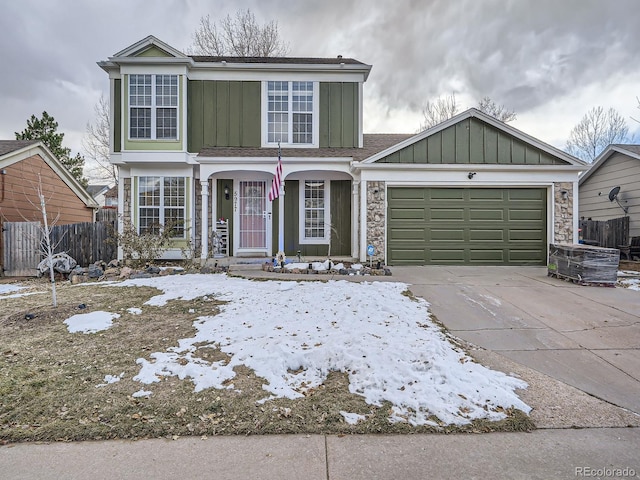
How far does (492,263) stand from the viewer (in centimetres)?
996

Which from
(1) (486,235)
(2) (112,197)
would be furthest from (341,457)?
(2) (112,197)

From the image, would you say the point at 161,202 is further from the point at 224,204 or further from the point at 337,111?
the point at 337,111

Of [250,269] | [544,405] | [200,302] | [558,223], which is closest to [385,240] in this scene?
[250,269]

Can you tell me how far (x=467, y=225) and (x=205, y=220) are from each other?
25.2 ft

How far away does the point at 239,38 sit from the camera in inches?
790

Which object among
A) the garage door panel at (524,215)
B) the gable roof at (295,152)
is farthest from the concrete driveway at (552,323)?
the gable roof at (295,152)

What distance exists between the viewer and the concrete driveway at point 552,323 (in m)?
3.55

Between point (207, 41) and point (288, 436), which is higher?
point (207, 41)

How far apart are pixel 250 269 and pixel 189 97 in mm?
6139

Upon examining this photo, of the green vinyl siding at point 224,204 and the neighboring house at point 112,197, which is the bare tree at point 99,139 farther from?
the green vinyl siding at point 224,204

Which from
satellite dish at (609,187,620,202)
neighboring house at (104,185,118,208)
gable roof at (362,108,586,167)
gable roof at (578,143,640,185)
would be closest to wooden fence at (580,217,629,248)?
satellite dish at (609,187,620,202)

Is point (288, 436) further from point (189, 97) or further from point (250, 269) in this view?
point (189, 97)

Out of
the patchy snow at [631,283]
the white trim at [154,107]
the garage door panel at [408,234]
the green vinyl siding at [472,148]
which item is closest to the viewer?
the patchy snow at [631,283]

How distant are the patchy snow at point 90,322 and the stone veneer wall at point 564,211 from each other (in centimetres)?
1093
